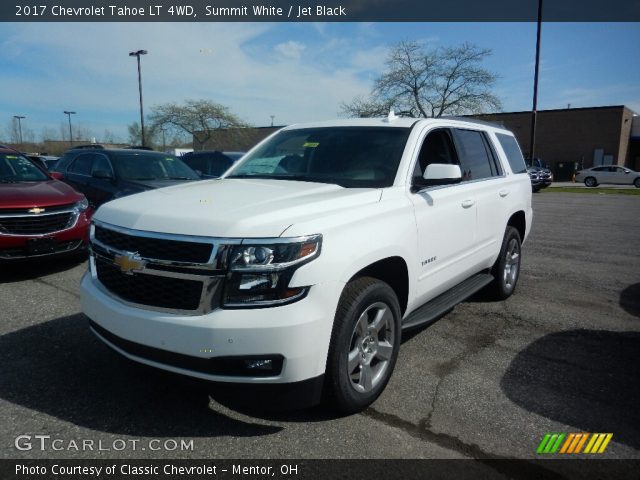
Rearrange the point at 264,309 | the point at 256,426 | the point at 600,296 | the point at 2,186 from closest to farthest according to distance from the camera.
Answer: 1. the point at 264,309
2. the point at 256,426
3. the point at 600,296
4. the point at 2,186

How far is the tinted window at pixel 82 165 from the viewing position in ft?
29.7

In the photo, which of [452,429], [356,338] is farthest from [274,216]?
[452,429]

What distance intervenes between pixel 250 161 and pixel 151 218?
1913 mm

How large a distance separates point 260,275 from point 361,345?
0.91m

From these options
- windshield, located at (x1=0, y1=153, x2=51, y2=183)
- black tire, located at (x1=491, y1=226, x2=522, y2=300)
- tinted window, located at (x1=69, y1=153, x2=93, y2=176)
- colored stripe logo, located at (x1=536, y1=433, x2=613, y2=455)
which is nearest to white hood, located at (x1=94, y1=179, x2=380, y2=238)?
colored stripe logo, located at (x1=536, y1=433, x2=613, y2=455)

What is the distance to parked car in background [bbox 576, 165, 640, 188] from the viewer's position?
31391mm

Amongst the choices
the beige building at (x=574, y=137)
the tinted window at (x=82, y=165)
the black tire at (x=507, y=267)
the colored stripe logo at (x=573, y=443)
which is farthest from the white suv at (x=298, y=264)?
the beige building at (x=574, y=137)

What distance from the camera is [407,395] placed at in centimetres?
317

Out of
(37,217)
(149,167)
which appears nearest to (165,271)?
(37,217)

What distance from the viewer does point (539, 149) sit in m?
44.4

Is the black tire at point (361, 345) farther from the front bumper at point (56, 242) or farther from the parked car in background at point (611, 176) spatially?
the parked car in background at point (611, 176)

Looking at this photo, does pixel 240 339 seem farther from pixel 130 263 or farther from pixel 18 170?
pixel 18 170

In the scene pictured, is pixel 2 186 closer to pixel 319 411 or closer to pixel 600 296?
pixel 319 411
